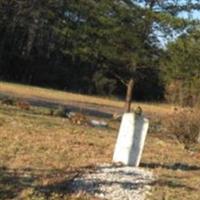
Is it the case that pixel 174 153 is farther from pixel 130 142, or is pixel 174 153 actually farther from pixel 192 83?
pixel 192 83

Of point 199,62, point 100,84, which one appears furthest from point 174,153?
point 100,84

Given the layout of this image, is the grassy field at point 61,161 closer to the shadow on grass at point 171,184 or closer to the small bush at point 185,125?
the shadow on grass at point 171,184

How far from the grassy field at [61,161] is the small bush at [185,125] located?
2242 mm

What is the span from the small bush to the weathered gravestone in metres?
7.98

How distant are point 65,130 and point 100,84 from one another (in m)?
48.5

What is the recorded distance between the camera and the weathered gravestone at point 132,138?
12.4 metres

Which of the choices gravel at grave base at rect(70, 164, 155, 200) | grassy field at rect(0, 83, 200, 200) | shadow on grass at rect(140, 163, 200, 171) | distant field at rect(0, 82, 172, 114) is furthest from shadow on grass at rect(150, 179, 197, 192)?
distant field at rect(0, 82, 172, 114)

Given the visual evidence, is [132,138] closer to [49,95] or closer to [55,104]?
[55,104]

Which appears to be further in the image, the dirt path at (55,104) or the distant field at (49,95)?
the distant field at (49,95)

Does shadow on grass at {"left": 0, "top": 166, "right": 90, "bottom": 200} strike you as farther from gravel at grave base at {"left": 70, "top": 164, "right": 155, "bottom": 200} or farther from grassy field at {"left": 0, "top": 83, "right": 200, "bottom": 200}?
gravel at grave base at {"left": 70, "top": 164, "right": 155, "bottom": 200}

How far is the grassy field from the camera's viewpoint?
9.70 m

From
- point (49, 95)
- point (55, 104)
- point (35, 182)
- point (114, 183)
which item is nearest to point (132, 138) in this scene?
point (114, 183)

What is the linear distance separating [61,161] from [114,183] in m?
1.99

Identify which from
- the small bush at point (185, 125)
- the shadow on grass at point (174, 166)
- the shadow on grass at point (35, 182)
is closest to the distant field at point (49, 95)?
the small bush at point (185, 125)
